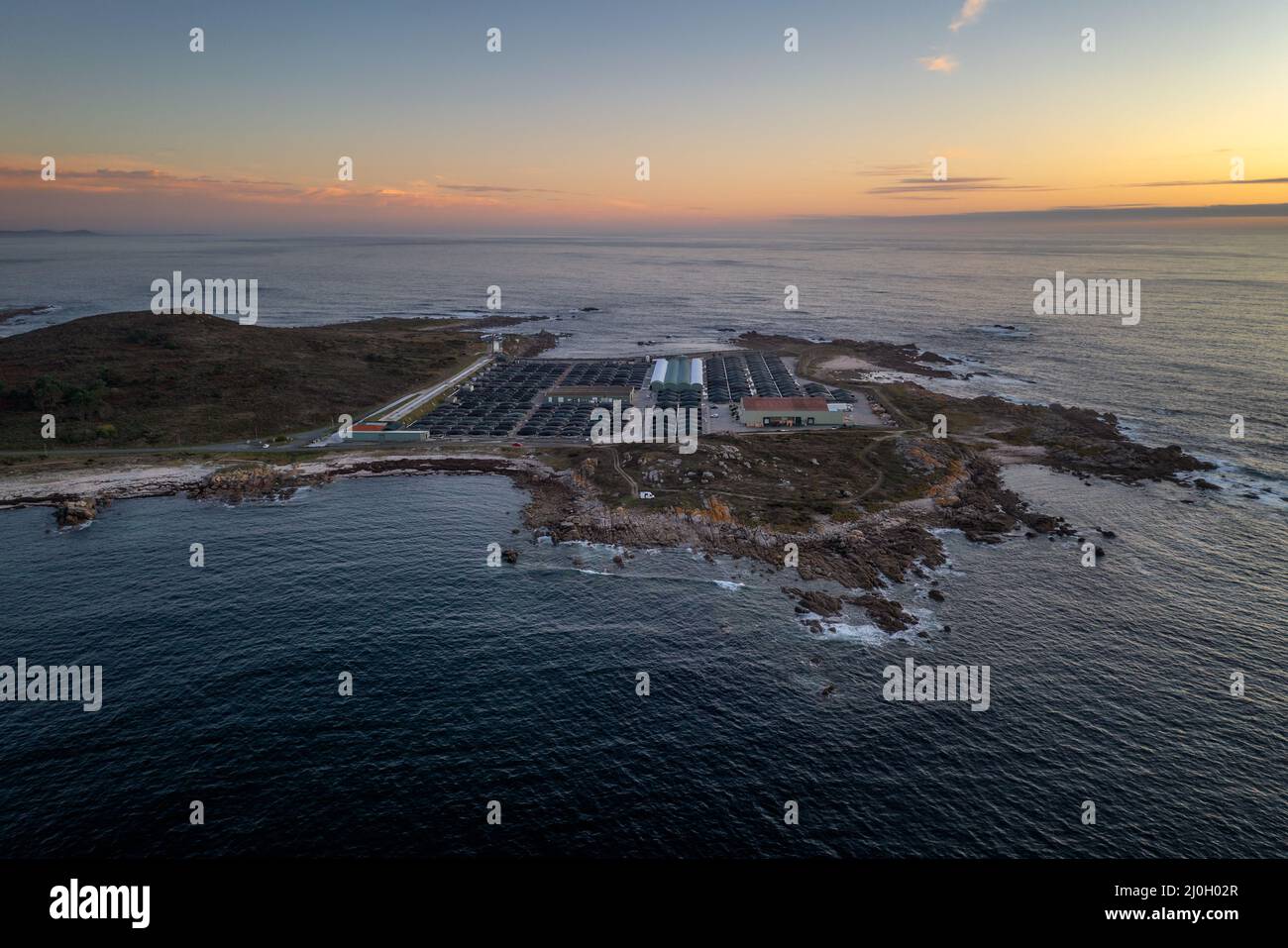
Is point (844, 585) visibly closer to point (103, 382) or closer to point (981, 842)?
point (981, 842)

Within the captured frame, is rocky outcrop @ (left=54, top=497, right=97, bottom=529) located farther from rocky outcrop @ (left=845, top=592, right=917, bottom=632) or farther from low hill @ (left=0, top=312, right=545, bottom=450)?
rocky outcrop @ (left=845, top=592, right=917, bottom=632)

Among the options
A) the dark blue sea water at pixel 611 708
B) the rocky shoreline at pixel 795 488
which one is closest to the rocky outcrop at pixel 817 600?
the rocky shoreline at pixel 795 488

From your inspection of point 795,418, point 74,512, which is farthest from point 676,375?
point 74,512

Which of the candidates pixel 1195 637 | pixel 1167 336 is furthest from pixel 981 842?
pixel 1167 336

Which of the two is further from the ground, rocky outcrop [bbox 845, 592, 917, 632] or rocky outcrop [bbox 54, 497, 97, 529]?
rocky outcrop [bbox 54, 497, 97, 529]

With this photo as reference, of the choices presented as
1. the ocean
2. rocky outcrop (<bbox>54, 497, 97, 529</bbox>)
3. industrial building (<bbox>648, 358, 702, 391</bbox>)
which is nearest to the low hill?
rocky outcrop (<bbox>54, 497, 97, 529</bbox>)

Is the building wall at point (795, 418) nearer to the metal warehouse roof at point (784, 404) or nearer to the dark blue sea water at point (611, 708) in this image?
the metal warehouse roof at point (784, 404)
